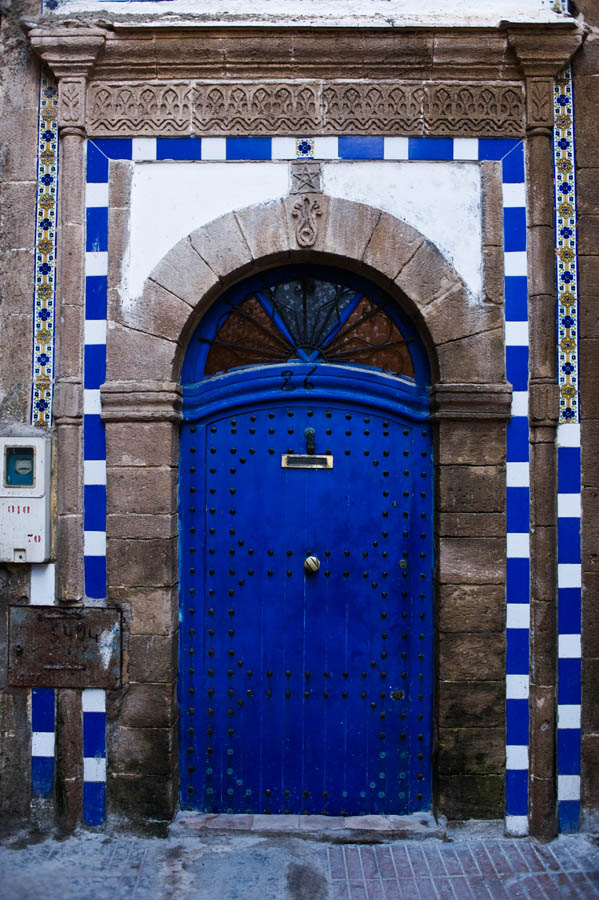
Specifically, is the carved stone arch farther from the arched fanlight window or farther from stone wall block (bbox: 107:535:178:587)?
stone wall block (bbox: 107:535:178:587)

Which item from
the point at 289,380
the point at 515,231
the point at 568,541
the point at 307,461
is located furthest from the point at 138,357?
the point at 568,541

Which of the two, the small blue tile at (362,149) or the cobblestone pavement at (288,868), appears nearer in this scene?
the cobblestone pavement at (288,868)

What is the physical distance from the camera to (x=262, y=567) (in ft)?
13.1

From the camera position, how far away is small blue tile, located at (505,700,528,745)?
3865mm

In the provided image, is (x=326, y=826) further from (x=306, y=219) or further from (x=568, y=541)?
(x=306, y=219)

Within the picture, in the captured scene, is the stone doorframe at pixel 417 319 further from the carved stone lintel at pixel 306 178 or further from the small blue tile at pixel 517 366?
the carved stone lintel at pixel 306 178

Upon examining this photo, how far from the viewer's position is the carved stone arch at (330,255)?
387 cm

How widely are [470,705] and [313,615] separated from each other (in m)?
0.90

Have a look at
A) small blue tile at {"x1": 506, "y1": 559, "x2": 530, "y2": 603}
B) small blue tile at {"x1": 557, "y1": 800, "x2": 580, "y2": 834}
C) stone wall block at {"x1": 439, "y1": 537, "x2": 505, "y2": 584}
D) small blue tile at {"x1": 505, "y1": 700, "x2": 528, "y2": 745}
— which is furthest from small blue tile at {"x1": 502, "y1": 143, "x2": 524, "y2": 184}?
small blue tile at {"x1": 557, "y1": 800, "x2": 580, "y2": 834}

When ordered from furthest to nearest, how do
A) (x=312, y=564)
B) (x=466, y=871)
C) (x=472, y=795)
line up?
(x=312, y=564) < (x=472, y=795) < (x=466, y=871)

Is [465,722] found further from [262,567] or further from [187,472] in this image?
[187,472]

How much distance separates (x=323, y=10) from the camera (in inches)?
155

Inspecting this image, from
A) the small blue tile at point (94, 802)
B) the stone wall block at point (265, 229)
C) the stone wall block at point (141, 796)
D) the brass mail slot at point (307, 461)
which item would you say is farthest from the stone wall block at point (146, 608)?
the stone wall block at point (265, 229)

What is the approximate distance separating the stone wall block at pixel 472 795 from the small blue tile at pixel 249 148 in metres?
3.27
